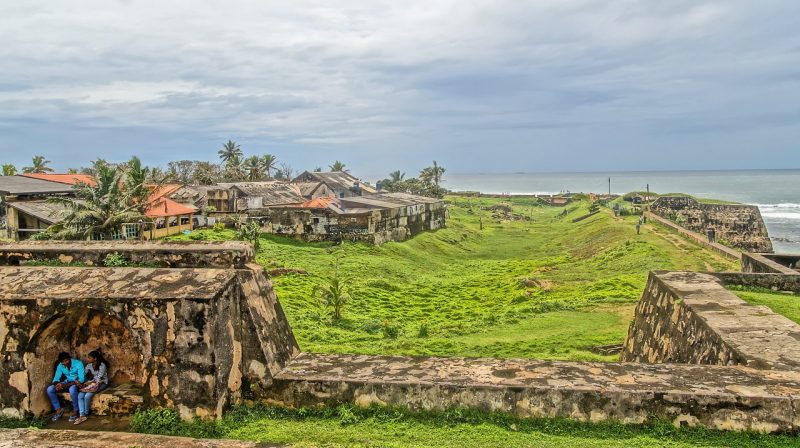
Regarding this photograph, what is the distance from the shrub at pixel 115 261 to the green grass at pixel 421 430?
2097mm

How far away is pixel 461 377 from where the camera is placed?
22.7ft

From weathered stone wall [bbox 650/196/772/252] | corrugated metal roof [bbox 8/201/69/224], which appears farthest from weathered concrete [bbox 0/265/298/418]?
weathered stone wall [bbox 650/196/772/252]

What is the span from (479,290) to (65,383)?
20941mm

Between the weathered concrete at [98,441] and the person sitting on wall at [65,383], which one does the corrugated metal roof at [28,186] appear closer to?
the person sitting on wall at [65,383]

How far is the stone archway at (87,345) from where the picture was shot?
282 inches

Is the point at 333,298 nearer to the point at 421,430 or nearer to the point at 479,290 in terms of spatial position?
the point at 479,290

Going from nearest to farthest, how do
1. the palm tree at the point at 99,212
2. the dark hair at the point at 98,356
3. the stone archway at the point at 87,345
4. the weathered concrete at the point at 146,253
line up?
1. the stone archway at the point at 87,345
2. the dark hair at the point at 98,356
3. the weathered concrete at the point at 146,253
4. the palm tree at the point at 99,212

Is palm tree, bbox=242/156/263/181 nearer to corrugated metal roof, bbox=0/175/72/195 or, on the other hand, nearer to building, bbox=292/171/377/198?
building, bbox=292/171/377/198

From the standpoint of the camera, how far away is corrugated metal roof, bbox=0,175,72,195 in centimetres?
3812

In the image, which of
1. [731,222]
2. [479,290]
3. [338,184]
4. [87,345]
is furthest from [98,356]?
[338,184]

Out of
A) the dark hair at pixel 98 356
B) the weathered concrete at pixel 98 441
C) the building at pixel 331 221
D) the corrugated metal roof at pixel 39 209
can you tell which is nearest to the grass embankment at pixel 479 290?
the building at pixel 331 221

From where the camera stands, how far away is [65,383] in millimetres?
7207

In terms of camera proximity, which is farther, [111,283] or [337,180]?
[337,180]

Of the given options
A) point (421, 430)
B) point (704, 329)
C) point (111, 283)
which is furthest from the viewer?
point (704, 329)
